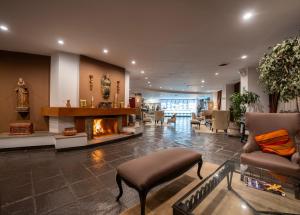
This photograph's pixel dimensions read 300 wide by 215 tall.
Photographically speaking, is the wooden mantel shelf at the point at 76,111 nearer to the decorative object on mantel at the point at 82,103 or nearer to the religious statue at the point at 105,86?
the decorative object on mantel at the point at 82,103

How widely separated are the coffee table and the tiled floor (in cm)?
91

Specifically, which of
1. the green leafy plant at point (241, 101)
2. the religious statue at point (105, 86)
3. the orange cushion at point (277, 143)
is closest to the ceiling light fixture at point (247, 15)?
the orange cushion at point (277, 143)

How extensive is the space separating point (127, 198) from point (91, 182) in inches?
29.5

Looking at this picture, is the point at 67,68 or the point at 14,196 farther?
the point at 67,68

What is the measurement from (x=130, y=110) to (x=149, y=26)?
139 inches

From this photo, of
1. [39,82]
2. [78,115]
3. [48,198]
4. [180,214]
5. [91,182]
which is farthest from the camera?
[39,82]

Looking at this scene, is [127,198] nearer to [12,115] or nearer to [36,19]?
[36,19]

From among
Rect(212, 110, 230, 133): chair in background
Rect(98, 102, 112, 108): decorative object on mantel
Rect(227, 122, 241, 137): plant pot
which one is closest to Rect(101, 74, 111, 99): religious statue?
Rect(98, 102, 112, 108): decorative object on mantel

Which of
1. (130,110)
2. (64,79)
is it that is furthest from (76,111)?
(130,110)

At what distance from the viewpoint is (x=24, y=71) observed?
4543 mm

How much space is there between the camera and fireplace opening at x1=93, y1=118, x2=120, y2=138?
5191 millimetres

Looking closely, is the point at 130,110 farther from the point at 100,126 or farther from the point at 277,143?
the point at 277,143

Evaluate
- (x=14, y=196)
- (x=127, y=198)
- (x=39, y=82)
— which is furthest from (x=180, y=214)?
(x=39, y=82)

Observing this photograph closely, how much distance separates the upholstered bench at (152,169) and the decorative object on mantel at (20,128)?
3.88 m
